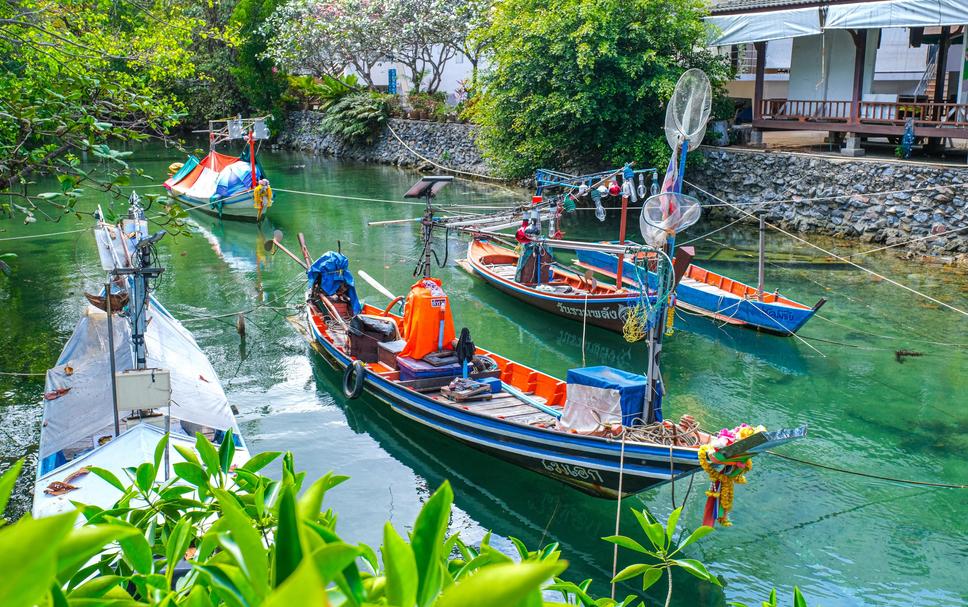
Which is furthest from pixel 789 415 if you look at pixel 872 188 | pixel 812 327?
pixel 872 188

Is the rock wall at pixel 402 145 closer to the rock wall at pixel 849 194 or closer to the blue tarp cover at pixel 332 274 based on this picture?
the rock wall at pixel 849 194

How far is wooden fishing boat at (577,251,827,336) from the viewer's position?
13289mm

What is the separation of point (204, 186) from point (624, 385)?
1981 centimetres

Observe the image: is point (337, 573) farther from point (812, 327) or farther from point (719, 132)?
point (719, 132)

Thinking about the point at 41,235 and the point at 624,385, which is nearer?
the point at 624,385

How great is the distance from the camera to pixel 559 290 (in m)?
15.1

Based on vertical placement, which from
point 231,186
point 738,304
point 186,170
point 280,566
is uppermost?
point 280,566

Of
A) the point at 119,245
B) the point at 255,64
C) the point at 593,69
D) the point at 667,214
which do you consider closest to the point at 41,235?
the point at 119,245

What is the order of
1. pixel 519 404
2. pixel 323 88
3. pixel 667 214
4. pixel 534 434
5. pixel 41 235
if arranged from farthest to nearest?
pixel 323 88, pixel 41 235, pixel 519 404, pixel 534 434, pixel 667 214

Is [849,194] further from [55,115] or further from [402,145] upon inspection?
[402,145]

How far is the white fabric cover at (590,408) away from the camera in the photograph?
27.2ft

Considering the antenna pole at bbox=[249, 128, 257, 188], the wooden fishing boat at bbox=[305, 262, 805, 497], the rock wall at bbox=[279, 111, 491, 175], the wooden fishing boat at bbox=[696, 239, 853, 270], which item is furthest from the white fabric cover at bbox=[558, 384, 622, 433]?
the rock wall at bbox=[279, 111, 491, 175]

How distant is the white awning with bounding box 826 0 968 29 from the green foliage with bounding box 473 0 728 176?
3.23m

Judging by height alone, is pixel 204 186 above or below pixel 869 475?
above
